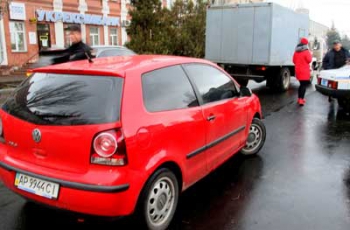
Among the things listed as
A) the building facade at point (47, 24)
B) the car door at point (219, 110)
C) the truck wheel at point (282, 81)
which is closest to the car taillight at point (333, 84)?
the car door at point (219, 110)

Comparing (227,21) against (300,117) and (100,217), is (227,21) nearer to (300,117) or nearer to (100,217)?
(300,117)

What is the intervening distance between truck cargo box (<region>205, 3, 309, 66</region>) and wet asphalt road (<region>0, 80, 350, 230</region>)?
6192 mm

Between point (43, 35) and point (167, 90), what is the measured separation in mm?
21307

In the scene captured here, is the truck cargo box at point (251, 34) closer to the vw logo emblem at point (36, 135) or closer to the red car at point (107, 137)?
the red car at point (107, 137)

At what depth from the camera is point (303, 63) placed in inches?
390

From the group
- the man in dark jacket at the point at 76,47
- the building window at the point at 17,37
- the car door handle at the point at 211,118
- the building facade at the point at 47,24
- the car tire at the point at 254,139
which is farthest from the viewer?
the building window at the point at 17,37

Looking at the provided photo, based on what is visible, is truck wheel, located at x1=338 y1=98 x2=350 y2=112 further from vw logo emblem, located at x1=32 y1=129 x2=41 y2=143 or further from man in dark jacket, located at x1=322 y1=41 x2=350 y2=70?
vw logo emblem, located at x1=32 y1=129 x2=41 y2=143

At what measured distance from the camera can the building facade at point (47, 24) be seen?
20.3 metres

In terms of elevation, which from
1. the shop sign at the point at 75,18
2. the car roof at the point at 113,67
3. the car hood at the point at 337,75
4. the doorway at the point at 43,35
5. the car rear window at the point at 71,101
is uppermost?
the shop sign at the point at 75,18

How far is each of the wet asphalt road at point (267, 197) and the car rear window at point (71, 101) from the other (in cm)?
81

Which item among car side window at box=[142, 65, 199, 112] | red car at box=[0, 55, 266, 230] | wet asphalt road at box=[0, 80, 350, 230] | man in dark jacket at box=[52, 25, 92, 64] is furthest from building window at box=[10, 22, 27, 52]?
car side window at box=[142, 65, 199, 112]

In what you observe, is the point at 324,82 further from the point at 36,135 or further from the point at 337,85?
the point at 36,135

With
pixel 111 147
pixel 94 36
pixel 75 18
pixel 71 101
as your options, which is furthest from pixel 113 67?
pixel 94 36

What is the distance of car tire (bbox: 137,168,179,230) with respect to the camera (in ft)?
9.97
